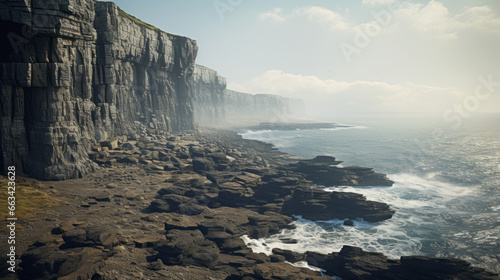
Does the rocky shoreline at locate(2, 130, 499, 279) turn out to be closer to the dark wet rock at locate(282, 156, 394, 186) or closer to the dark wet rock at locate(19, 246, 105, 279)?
the dark wet rock at locate(19, 246, 105, 279)

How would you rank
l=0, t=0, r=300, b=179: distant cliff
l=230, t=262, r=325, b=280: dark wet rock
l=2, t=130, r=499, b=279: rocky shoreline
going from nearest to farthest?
Result: l=2, t=130, r=499, b=279: rocky shoreline
l=230, t=262, r=325, b=280: dark wet rock
l=0, t=0, r=300, b=179: distant cliff

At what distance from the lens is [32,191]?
69.6ft

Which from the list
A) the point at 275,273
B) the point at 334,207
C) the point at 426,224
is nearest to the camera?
the point at 275,273

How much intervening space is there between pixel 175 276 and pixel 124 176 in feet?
60.8

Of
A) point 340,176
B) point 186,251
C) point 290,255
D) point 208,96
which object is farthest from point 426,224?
point 208,96

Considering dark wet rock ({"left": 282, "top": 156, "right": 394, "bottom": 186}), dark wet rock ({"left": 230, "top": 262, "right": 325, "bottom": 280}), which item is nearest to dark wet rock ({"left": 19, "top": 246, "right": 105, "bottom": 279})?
dark wet rock ({"left": 230, "top": 262, "right": 325, "bottom": 280})

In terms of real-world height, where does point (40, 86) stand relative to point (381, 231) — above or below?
above

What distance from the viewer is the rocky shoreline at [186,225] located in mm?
15195

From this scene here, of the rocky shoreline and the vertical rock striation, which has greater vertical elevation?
the vertical rock striation

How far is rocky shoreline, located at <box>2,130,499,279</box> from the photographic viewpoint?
15.2 m

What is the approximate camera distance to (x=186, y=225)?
20.5 metres

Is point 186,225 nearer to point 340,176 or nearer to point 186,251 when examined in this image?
point 186,251

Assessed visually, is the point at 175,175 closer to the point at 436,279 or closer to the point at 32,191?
the point at 32,191

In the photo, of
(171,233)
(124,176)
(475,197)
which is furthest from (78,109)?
(475,197)
